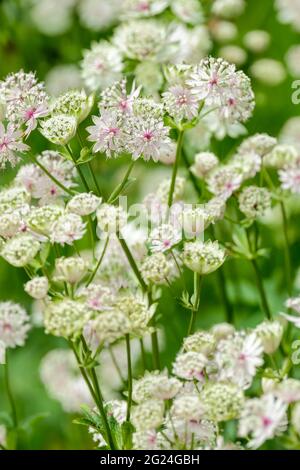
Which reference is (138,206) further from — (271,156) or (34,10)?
(34,10)

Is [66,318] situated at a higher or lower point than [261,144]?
lower

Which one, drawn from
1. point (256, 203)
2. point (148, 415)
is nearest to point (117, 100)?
point (256, 203)

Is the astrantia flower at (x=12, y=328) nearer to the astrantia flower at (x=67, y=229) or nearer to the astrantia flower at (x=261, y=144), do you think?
the astrantia flower at (x=67, y=229)

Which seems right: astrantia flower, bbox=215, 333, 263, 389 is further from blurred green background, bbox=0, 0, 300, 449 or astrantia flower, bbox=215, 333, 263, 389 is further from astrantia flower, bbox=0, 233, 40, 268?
blurred green background, bbox=0, 0, 300, 449

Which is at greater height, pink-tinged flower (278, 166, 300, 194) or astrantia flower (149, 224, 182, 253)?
pink-tinged flower (278, 166, 300, 194)

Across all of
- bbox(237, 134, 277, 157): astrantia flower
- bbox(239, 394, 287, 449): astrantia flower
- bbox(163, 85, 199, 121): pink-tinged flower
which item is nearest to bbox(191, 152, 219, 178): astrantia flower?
bbox(237, 134, 277, 157): astrantia flower

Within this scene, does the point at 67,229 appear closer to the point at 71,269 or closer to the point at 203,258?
the point at 71,269
